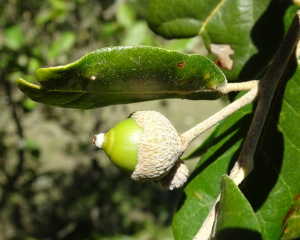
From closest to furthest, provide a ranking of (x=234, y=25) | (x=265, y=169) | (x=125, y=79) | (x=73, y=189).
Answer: (x=125, y=79), (x=265, y=169), (x=234, y=25), (x=73, y=189)

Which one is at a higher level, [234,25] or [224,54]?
[234,25]

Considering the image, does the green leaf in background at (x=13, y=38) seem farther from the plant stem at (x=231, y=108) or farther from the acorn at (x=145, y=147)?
the plant stem at (x=231, y=108)

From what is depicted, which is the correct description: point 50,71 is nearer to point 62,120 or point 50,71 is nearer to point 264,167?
point 264,167

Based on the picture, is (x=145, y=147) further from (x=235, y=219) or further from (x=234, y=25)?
(x=234, y=25)

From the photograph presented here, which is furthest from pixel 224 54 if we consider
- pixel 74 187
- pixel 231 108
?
pixel 74 187

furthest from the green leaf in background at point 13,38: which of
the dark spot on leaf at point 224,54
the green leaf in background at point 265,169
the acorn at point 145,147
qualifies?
the green leaf in background at point 265,169

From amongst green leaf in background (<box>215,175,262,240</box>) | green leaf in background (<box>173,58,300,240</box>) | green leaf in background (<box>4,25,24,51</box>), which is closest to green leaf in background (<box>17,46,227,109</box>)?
green leaf in background (<box>173,58,300,240</box>)
